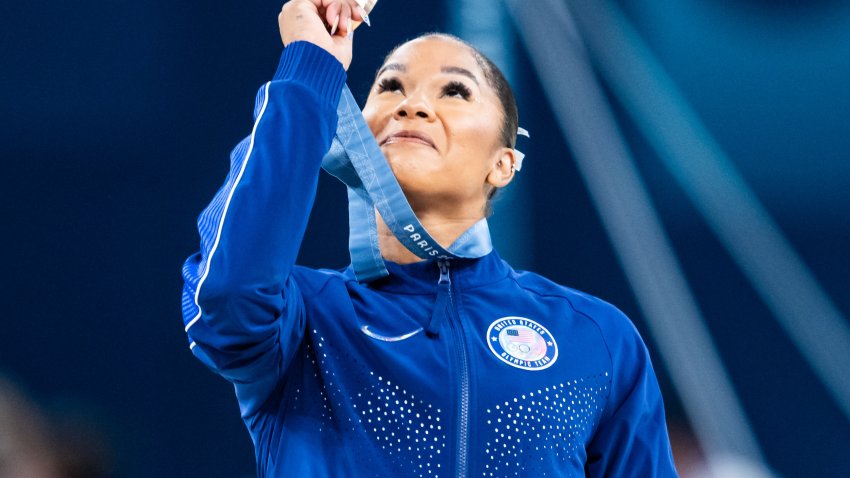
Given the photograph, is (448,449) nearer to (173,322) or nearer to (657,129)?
(173,322)

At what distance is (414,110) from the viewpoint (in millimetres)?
1775

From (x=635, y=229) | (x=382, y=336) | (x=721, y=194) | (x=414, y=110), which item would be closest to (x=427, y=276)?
(x=382, y=336)

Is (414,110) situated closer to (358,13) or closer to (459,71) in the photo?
(459,71)

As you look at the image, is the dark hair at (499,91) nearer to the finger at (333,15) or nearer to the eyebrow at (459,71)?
the eyebrow at (459,71)

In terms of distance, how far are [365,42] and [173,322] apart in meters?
1.12

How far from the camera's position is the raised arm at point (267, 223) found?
50.1 inches

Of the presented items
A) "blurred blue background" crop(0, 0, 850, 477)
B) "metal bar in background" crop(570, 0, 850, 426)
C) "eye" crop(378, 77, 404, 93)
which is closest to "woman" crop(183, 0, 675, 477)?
"eye" crop(378, 77, 404, 93)

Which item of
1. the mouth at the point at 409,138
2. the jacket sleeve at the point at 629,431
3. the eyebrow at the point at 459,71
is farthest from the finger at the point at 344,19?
the jacket sleeve at the point at 629,431

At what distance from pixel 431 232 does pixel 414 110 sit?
0.24m

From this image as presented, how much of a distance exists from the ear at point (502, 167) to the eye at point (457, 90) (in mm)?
144

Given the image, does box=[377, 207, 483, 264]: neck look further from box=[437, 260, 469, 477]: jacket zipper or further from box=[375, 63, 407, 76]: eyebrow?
box=[375, 63, 407, 76]: eyebrow

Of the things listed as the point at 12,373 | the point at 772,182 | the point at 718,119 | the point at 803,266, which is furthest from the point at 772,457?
the point at 12,373

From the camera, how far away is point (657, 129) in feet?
10.9

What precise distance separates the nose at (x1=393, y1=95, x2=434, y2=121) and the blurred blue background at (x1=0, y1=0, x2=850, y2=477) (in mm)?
1397
